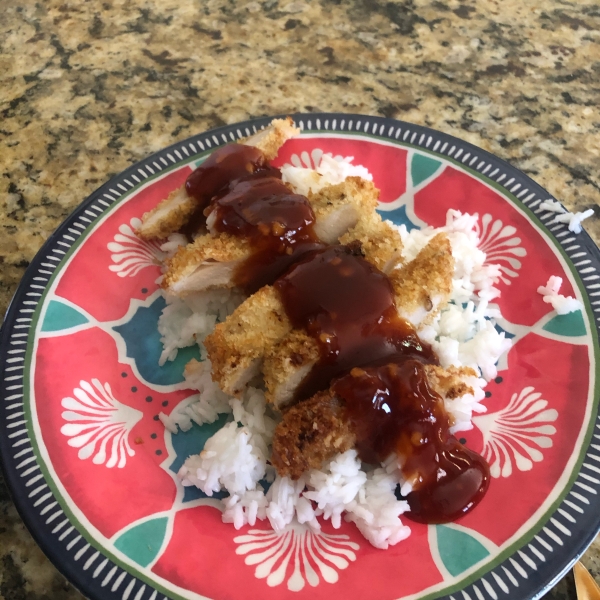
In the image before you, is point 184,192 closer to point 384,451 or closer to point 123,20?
point 384,451

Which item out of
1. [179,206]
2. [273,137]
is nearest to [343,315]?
[179,206]

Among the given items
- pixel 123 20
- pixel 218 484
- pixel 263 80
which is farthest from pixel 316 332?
pixel 123 20

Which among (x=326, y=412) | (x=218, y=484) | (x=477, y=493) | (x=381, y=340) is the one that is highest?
(x=381, y=340)

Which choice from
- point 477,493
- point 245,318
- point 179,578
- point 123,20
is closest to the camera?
point 179,578

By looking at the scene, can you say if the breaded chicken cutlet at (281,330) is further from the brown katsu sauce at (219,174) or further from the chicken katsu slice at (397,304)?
the brown katsu sauce at (219,174)

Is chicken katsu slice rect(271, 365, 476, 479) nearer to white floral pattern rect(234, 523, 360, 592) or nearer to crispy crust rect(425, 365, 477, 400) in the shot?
crispy crust rect(425, 365, 477, 400)

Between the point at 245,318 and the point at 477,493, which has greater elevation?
the point at 245,318

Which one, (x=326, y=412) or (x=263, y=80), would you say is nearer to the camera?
(x=326, y=412)

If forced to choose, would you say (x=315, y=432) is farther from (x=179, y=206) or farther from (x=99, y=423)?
(x=179, y=206)
